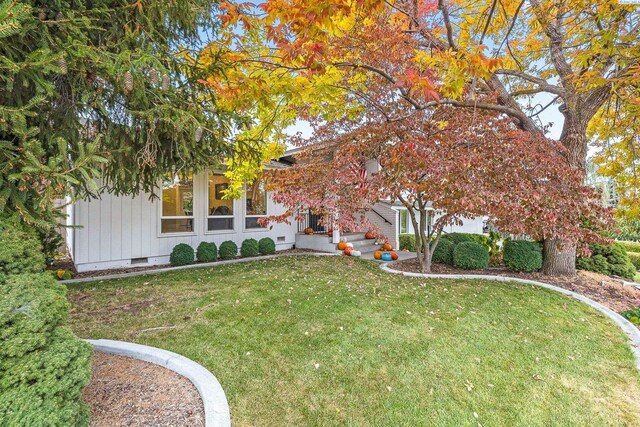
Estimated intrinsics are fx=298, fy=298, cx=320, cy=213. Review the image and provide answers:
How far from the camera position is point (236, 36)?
16.6ft

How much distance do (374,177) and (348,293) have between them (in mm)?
2343

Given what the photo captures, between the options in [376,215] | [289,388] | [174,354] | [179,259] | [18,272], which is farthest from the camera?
[376,215]

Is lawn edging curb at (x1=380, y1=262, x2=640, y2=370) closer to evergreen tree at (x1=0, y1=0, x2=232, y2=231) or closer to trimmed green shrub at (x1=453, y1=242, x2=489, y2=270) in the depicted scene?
trimmed green shrub at (x1=453, y1=242, x2=489, y2=270)

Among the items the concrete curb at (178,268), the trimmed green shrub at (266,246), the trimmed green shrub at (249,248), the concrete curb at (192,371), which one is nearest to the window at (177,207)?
the concrete curb at (178,268)

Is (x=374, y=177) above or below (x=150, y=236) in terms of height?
above

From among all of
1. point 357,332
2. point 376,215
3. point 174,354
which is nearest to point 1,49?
point 174,354

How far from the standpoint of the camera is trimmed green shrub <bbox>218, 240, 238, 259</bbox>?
8867 mm

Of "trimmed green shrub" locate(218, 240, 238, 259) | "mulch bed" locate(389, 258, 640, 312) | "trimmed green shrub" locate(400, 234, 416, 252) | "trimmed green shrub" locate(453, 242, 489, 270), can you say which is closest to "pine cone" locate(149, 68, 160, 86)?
"trimmed green shrub" locate(218, 240, 238, 259)

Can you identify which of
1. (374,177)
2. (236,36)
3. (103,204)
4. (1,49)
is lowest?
(103,204)

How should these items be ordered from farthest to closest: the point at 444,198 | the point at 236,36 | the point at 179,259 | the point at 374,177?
the point at 179,259 → the point at 374,177 → the point at 444,198 → the point at 236,36

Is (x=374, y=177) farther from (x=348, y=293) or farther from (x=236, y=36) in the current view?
(x=236, y=36)

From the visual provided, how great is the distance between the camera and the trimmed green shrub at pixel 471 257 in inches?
302

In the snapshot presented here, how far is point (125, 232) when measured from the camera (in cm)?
777

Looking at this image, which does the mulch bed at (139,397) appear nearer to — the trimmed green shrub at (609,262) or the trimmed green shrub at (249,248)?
the trimmed green shrub at (249,248)
